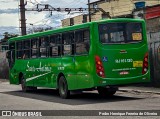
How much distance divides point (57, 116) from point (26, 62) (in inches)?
428

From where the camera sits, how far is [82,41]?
17625mm

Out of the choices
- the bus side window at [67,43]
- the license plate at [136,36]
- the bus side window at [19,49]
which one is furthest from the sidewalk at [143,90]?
the bus side window at [19,49]

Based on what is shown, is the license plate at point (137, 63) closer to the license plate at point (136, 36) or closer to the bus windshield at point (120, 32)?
the bus windshield at point (120, 32)

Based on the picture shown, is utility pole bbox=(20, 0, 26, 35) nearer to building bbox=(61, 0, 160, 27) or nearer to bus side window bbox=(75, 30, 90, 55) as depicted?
building bbox=(61, 0, 160, 27)

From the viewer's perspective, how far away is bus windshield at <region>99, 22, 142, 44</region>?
17141 mm

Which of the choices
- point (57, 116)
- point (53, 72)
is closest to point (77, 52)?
point (53, 72)

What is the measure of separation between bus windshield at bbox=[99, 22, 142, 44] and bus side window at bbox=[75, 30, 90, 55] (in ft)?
1.98

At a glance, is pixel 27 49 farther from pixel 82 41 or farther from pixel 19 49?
pixel 82 41

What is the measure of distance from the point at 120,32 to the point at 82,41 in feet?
5.06

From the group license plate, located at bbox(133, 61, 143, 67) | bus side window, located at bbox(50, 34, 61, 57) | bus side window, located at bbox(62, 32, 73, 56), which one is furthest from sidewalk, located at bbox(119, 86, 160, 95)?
bus side window, located at bbox(50, 34, 61, 57)

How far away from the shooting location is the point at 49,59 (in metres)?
20.5

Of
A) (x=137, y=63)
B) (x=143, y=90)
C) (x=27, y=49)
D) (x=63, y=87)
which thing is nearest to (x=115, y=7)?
(x=27, y=49)

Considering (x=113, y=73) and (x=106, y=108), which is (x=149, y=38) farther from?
(x=106, y=108)

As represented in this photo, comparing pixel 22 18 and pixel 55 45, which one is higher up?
pixel 22 18
